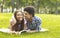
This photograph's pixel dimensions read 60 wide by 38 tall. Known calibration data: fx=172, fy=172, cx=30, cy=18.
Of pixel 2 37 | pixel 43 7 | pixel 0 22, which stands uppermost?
pixel 43 7

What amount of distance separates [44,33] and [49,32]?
0.09 meters

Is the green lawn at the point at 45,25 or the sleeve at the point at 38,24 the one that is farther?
the sleeve at the point at 38,24

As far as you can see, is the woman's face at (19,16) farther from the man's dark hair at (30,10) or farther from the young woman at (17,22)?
the man's dark hair at (30,10)

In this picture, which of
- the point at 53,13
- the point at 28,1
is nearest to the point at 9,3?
the point at 28,1

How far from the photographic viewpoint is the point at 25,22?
2729 mm

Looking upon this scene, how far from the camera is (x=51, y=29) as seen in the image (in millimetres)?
2830

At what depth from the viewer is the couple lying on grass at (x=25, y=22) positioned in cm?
267

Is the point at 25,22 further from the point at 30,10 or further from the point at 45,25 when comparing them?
the point at 45,25

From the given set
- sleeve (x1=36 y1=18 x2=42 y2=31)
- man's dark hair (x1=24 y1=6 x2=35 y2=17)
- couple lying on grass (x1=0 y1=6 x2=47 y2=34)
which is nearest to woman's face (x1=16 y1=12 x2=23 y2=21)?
couple lying on grass (x1=0 y1=6 x2=47 y2=34)

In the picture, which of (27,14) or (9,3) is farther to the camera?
(9,3)

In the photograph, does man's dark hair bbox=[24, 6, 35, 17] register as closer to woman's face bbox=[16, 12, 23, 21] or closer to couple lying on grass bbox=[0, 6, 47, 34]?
couple lying on grass bbox=[0, 6, 47, 34]

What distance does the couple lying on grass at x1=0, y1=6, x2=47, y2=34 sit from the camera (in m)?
2.67

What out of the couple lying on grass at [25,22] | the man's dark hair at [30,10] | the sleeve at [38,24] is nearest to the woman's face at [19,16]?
the couple lying on grass at [25,22]

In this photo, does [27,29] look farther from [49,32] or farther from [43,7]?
Result: [43,7]
